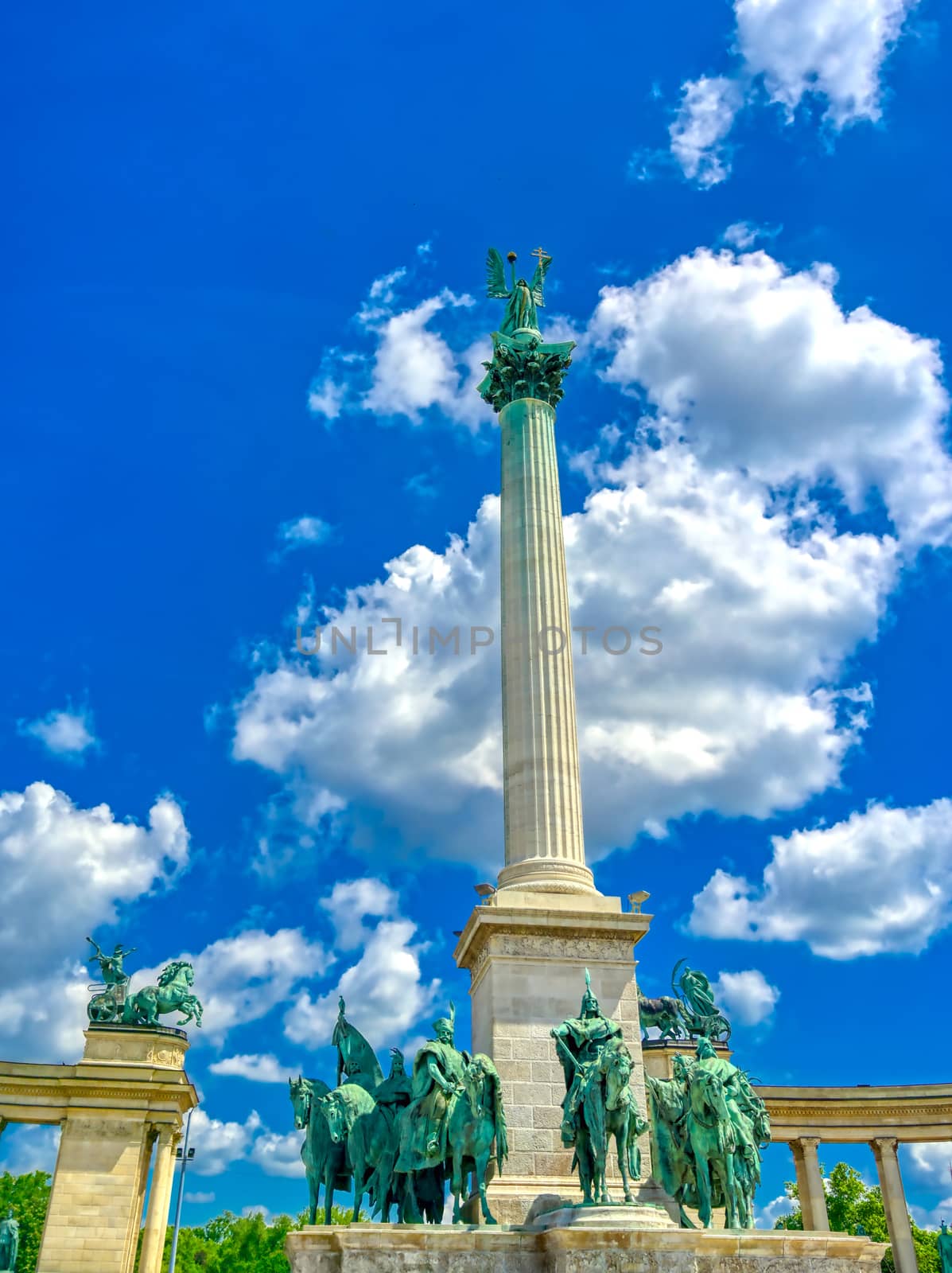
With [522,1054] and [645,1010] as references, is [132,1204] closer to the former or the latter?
[645,1010]

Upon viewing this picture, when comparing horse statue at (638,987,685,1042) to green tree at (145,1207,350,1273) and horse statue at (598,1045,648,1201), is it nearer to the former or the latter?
horse statue at (598,1045,648,1201)

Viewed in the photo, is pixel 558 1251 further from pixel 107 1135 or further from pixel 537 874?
pixel 107 1135

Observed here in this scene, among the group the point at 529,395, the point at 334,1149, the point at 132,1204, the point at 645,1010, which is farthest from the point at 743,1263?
the point at 132,1204

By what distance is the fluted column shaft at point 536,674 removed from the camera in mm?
33188

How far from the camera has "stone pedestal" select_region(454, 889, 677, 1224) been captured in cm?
2780

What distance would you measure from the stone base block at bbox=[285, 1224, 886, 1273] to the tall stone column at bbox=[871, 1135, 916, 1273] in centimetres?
4117

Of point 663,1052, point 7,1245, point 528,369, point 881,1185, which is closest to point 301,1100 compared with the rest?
point 528,369

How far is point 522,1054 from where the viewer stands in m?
28.9

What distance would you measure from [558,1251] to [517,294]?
32.7 meters

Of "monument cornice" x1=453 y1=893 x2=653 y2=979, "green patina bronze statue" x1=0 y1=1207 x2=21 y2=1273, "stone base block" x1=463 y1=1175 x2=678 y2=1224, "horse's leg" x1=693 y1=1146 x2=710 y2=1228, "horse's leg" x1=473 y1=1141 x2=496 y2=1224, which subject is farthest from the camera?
"green patina bronze statue" x1=0 y1=1207 x2=21 y2=1273

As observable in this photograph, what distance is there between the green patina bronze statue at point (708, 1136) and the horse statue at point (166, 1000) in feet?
144

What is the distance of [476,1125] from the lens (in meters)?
25.3

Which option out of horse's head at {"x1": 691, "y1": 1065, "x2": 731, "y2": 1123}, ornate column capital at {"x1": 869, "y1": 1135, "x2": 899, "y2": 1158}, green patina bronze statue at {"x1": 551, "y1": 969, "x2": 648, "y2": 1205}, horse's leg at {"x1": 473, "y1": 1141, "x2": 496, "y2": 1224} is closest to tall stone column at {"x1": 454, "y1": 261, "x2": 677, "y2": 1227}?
horse's leg at {"x1": 473, "y1": 1141, "x2": 496, "y2": 1224}

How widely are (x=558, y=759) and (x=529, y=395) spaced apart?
1367 cm
